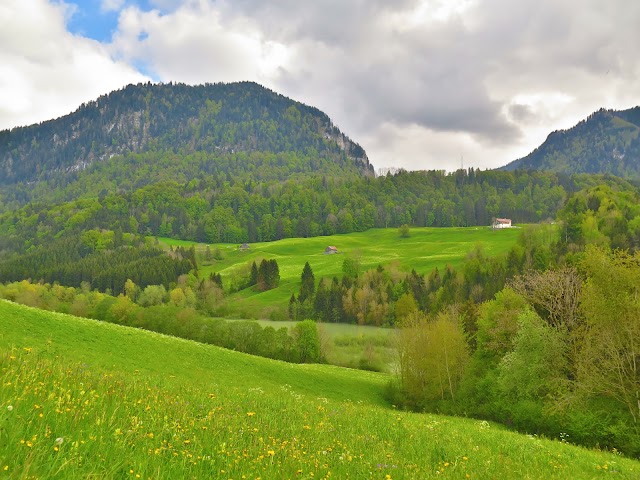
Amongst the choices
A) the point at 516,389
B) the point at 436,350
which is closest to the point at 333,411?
the point at 516,389

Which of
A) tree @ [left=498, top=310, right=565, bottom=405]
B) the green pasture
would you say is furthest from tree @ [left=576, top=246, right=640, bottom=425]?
the green pasture

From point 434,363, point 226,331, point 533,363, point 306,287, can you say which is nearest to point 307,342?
point 226,331

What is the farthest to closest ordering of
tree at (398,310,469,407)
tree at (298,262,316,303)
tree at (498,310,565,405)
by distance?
tree at (298,262,316,303), tree at (398,310,469,407), tree at (498,310,565,405)

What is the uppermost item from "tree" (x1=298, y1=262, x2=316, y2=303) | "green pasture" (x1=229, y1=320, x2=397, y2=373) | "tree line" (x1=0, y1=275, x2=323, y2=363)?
"tree line" (x1=0, y1=275, x2=323, y2=363)

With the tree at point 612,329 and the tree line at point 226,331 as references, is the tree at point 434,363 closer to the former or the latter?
the tree at point 612,329

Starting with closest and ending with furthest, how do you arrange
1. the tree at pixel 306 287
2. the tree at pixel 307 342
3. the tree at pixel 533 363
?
1. the tree at pixel 533 363
2. the tree at pixel 307 342
3. the tree at pixel 306 287

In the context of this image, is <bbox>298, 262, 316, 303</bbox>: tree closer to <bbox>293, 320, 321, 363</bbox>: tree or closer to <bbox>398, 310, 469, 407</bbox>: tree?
<bbox>293, 320, 321, 363</bbox>: tree

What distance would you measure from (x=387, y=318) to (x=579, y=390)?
12237cm

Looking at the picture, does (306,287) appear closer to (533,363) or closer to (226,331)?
(226,331)

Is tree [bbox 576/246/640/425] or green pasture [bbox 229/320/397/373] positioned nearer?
tree [bbox 576/246/640/425]

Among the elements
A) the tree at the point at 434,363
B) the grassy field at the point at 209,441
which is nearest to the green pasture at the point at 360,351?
the tree at the point at 434,363

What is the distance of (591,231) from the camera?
537ft

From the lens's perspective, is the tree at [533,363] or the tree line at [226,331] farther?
the tree line at [226,331]

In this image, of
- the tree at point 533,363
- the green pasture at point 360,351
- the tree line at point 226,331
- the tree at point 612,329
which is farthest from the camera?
the green pasture at point 360,351
